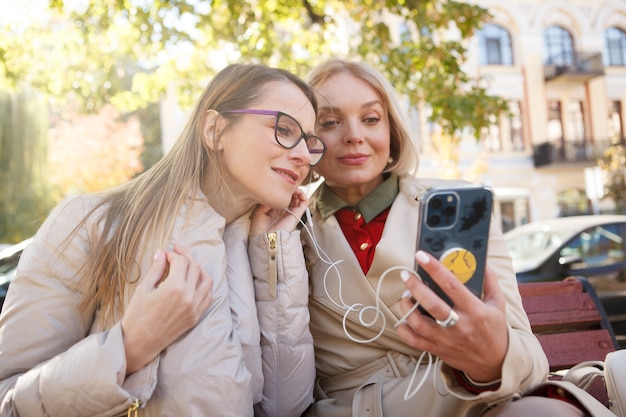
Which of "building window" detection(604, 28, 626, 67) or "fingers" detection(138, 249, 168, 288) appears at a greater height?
"building window" detection(604, 28, 626, 67)

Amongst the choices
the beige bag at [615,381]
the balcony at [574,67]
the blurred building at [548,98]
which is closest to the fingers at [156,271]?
the beige bag at [615,381]

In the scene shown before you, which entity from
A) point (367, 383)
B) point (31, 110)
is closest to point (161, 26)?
point (367, 383)

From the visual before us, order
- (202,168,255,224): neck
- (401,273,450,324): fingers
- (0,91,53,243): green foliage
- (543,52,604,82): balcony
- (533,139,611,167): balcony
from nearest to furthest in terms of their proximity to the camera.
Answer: (401,273,450,324): fingers, (202,168,255,224): neck, (0,91,53,243): green foliage, (533,139,611,167): balcony, (543,52,604,82): balcony

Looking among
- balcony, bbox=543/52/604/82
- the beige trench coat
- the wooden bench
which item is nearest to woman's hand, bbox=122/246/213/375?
the beige trench coat

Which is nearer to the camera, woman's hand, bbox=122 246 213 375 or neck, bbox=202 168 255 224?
woman's hand, bbox=122 246 213 375

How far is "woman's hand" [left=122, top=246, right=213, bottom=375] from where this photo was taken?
1726 millimetres

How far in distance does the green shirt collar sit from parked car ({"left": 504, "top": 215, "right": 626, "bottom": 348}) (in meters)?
4.78

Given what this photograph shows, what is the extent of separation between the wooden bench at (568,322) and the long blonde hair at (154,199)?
1.69 metres

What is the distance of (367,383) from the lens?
86.8 inches

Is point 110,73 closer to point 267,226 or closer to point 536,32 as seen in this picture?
point 267,226

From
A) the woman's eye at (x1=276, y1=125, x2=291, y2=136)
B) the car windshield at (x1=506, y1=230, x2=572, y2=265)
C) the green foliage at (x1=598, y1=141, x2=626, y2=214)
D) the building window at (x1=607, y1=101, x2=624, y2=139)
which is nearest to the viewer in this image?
the woman's eye at (x1=276, y1=125, x2=291, y2=136)

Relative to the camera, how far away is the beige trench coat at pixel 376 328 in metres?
2.06

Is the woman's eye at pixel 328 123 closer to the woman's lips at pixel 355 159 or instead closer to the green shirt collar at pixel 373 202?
the woman's lips at pixel 355 159

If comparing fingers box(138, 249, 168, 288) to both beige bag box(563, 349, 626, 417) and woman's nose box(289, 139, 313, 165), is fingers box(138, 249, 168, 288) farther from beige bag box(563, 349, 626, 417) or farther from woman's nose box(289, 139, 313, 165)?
beige bag box(563, 349, 626, 417)
